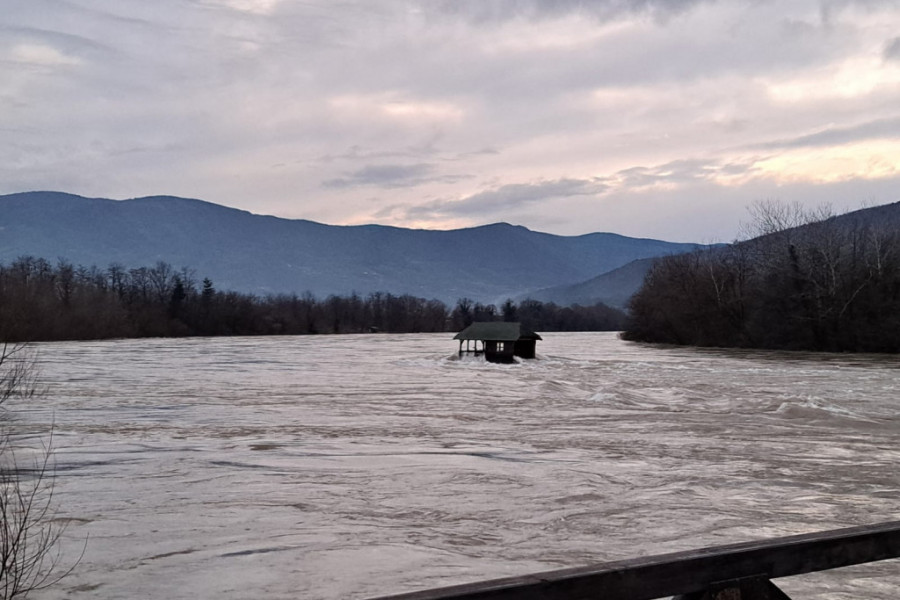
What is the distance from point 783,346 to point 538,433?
47.9 metres


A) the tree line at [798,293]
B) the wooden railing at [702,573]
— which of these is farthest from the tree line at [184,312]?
the wooden railing at [702,573]

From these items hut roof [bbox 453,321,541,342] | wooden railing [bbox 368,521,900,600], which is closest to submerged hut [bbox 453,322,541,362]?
hut roof [bbox 453,321,541,342]

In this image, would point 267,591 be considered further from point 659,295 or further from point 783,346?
point 659,295

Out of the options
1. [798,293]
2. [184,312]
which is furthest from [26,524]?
[184,312]

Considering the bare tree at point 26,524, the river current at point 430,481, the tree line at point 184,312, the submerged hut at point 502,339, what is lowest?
the river current at point 430,481

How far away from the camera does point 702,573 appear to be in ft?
9.39

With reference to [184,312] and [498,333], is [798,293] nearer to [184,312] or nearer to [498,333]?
[498,333]

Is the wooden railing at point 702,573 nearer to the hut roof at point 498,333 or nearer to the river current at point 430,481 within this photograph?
the river current at point 430,481

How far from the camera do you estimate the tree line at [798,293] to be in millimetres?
54750

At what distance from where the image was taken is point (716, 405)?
85.7ft

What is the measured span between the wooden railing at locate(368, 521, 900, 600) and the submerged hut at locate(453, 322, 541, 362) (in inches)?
1903

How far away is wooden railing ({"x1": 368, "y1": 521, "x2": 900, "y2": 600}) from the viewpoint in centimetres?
257

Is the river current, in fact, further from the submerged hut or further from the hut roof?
the hut roof

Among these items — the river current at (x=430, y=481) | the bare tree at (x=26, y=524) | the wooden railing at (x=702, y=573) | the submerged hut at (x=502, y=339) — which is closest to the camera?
the wooden railing at (x=702, y=573)
